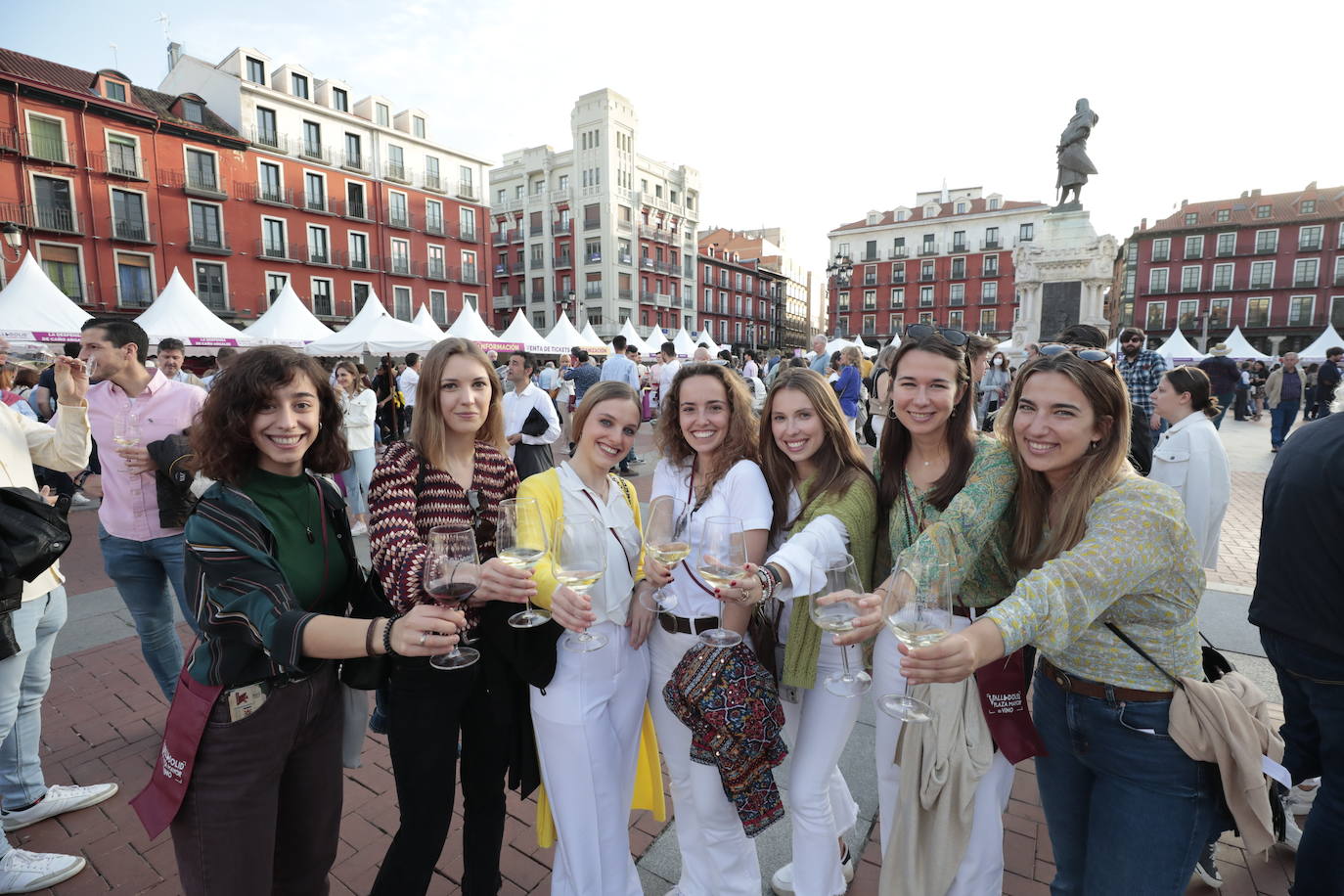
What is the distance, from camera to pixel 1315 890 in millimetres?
1976

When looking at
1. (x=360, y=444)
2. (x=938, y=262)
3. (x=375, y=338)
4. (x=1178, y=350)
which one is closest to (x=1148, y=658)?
(x=360, y=444)

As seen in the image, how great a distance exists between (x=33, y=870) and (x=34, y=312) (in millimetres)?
12375

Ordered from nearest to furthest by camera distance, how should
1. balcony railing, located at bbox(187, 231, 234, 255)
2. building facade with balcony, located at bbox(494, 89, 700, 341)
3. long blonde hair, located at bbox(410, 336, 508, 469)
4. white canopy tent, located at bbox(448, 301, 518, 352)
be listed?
1. long blonde hair, located at bbox(410, 336, 508, 469)
2. white canopy tent, located at bbox(448, 301, 518, 352)
3. balcony railing, located at bbox(187, 231, 234, 255)
4. building facade with balcony, located at bbox(494, 89, 700, 341)

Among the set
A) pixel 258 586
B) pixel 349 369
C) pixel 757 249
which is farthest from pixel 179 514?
pixel 757 249

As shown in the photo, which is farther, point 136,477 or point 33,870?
point 136,477

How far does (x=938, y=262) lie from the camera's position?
182 ft

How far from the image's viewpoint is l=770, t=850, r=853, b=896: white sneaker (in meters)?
2.35

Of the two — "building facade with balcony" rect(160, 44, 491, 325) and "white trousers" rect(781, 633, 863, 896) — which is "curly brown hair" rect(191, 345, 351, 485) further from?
"building facade with balcony" rect(160, 44, 491, 325)

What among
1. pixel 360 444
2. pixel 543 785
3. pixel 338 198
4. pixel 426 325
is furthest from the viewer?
pixel 338 198

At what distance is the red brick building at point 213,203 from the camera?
22875 mm

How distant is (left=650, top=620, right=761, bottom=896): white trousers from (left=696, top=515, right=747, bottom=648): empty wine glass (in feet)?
1.51

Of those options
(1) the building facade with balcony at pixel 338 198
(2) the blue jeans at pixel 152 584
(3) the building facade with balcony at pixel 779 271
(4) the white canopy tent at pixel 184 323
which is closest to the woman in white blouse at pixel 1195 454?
(2) the blue jeans at pixel 152 584

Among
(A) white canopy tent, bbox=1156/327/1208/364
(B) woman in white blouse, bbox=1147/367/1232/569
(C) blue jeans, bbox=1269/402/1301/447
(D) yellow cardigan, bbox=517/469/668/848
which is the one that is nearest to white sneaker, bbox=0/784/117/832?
(D) yellow cardigan, bbox=517/469/668/848

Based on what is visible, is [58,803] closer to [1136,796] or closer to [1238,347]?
[1136,796]
